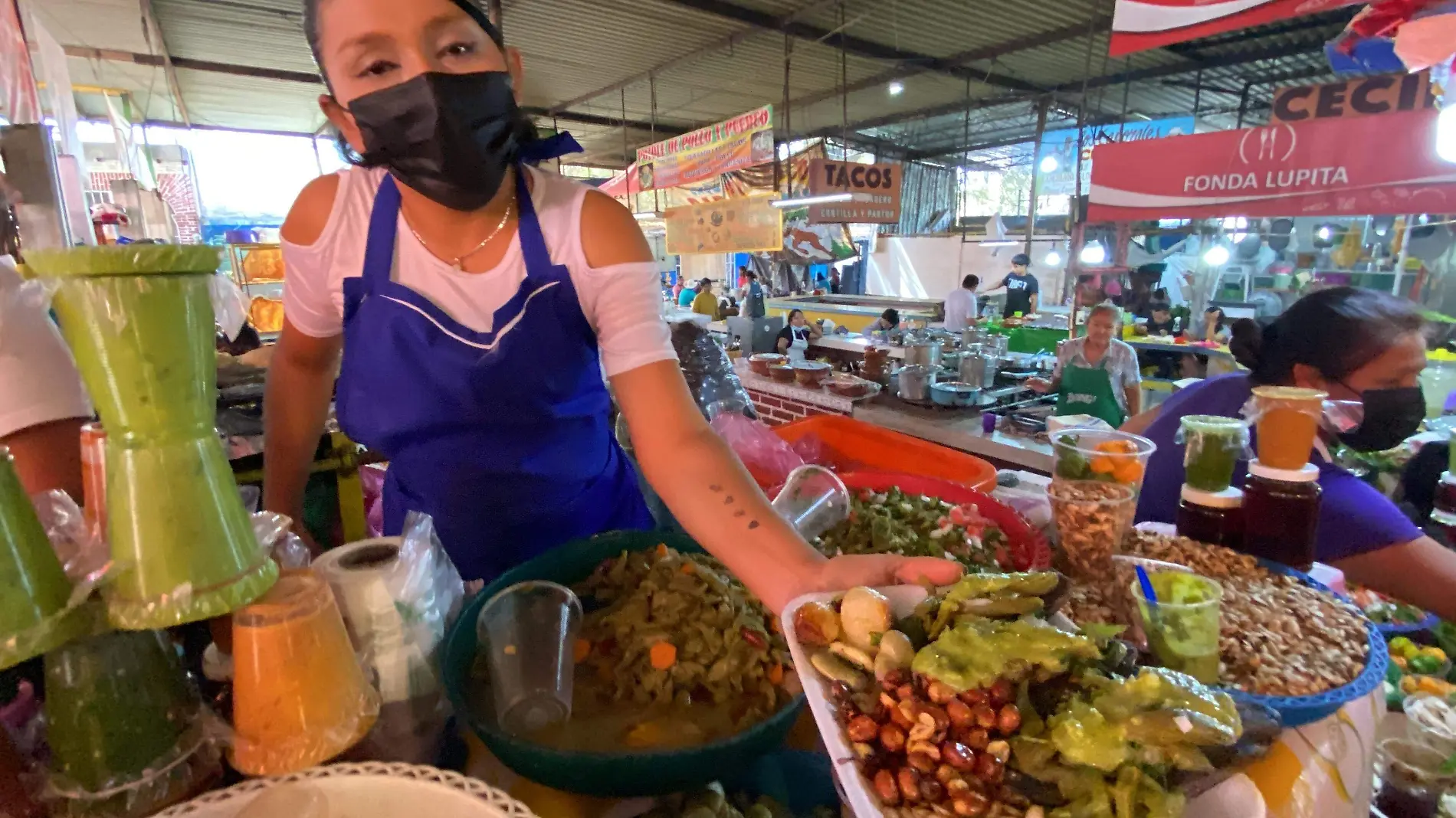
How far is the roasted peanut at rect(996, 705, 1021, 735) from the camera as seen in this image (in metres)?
0.76

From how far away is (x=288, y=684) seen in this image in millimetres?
775

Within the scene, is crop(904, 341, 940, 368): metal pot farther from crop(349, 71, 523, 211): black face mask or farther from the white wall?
the white wall

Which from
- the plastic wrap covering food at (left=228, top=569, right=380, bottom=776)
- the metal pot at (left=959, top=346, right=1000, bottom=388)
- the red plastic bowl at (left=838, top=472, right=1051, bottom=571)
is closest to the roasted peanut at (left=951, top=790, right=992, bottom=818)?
the plastic wrap covering food at (left=228, top=569, right=380, bottom=776)

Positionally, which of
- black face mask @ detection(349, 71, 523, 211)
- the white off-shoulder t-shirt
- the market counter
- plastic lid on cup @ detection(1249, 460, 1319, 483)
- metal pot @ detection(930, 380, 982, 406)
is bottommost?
the market counter

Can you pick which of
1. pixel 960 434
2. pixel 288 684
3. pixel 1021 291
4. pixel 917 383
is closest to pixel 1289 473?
pixel 288 684

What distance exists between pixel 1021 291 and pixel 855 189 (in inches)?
154

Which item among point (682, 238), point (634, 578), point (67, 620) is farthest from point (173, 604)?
point (682, 238)

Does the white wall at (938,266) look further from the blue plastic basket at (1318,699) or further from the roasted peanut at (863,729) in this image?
the roasted peanut at (863,729)

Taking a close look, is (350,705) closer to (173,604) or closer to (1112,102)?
(173,604)

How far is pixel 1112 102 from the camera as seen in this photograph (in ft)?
38.6

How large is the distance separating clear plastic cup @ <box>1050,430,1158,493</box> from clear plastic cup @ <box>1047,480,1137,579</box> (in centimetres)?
5

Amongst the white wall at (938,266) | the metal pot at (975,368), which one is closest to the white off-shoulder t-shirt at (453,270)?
the metal pot at (975,368)

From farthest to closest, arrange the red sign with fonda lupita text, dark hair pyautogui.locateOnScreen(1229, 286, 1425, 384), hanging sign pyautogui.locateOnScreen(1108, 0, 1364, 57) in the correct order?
the red sign with fonda lupita text
hanging sign pyautogui.locateOnScreen(1108, 0, 1364, 57)
dark hair pyautogui.locateOnScreen(1229, 286, 1425, 384)

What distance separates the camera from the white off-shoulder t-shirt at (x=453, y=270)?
1.37 m
